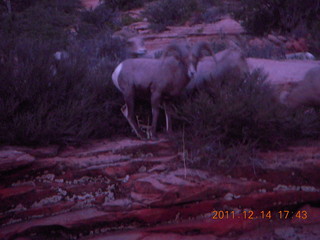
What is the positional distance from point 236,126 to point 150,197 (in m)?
1.46

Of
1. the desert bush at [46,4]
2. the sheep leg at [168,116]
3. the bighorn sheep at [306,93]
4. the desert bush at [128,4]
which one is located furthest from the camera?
the desert bush at [128,4]

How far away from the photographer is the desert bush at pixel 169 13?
1766 centimetres

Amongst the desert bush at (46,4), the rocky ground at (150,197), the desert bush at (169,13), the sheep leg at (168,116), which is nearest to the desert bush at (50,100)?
the rocky ground at (150,197)

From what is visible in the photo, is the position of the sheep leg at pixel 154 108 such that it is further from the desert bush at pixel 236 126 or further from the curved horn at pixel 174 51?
the curved horn at pixel 174 51

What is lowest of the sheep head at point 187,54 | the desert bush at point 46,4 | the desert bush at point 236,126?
the desert bush at point 236,126

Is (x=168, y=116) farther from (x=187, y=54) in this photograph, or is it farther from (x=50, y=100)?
(x=50, y=100)

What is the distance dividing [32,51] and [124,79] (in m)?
1.71

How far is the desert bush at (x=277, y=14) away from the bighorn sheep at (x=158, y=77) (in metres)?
9.95

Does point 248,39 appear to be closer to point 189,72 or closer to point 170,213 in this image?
point 189,72

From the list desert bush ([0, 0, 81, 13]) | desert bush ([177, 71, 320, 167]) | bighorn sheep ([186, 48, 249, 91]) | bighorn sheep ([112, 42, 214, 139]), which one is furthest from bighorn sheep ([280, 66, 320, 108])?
desert bush ([0, 0, 81, 13])

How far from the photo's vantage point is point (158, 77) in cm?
537

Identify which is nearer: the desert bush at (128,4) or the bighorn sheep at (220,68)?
the bighorn sheep at (220,68)

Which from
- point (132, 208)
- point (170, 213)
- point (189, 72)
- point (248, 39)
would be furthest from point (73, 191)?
point (248, 39)

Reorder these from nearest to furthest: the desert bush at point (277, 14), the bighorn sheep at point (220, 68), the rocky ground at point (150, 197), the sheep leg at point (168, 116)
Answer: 1. the rocky ground at point (150, 197)
2. the sheep leg at point (168, 116)
3. the bighorn sheep at point (220, 68)
4. the desert bush at point (277, 14)
